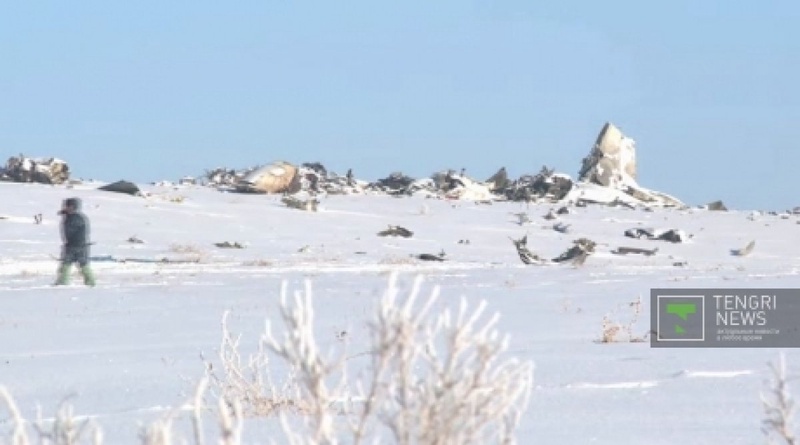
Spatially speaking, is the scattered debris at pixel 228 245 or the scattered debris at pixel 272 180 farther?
the scattered debris at pixel 272 180

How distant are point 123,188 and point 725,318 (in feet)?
65.3

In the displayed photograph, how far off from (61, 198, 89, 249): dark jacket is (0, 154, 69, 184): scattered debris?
1330 centimetres

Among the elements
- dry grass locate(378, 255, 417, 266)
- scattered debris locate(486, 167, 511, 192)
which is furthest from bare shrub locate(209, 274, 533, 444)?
scattered debris locate(486, 167, 511, 192)

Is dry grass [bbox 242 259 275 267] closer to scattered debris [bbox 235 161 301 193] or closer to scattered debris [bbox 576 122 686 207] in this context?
scattered debris [bbox 235 161 301 193]

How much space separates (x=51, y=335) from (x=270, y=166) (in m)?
21.8

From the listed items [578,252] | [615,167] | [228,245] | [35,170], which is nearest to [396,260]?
[578,252]

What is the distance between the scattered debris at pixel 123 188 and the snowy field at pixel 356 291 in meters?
0.84

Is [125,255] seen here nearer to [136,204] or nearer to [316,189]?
[136,204]

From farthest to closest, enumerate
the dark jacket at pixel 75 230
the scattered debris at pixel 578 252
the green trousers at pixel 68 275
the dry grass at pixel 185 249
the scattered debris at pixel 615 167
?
1. the scattered debris at pixel 615 167
2. the dry grass at pixel 185 249
3. the scattered debris at pixel 578 252
4. the dark jacket at pixel 75 230
5. the green trousers at pixel 68 275

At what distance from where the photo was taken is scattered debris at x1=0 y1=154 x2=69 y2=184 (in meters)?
28.7

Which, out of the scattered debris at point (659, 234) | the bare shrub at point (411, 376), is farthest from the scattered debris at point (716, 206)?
the bare shrub at point (411, 376)

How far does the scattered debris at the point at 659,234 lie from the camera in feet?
81.5

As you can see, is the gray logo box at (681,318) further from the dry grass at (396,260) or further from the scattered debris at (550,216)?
the scattered debris at (550,216)

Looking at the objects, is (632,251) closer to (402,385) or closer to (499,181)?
(499,181)
